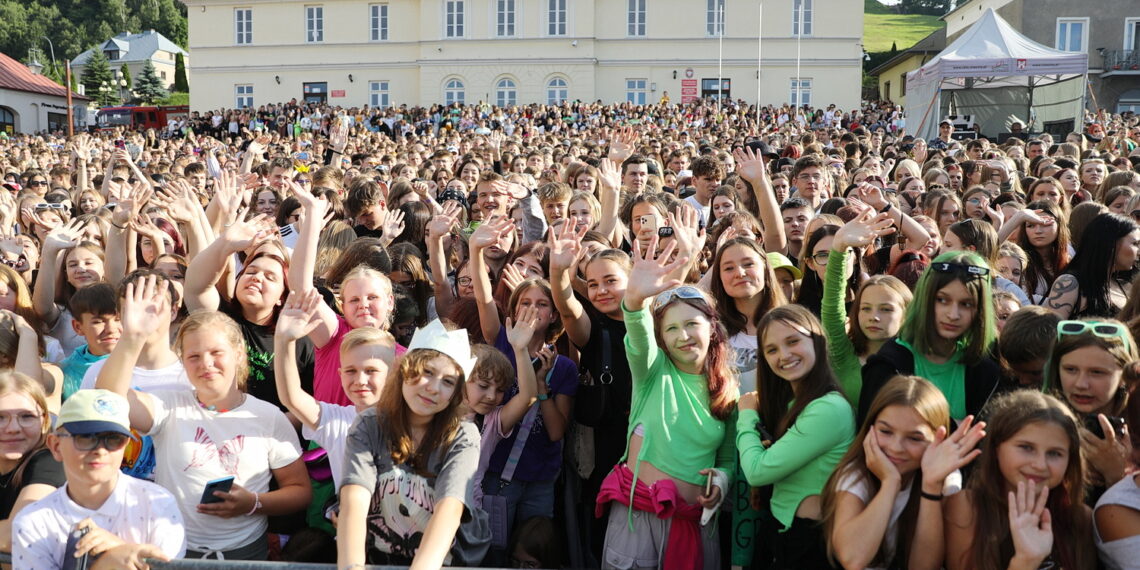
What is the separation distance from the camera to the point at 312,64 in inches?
1871

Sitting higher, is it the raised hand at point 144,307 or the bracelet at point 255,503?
the raised hand at point 144,307

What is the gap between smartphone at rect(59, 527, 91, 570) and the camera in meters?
3.15

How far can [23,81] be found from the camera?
5734 cm

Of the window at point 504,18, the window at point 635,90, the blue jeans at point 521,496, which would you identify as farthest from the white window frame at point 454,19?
the blue jeans at point 521,496

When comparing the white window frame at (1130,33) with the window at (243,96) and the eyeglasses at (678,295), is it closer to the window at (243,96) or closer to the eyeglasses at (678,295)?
the window at (243,96)

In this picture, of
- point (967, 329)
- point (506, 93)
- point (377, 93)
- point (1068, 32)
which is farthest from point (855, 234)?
point (1068, 32)

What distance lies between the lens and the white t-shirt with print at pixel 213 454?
381 cm

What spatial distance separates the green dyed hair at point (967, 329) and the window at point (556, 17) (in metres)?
42.9

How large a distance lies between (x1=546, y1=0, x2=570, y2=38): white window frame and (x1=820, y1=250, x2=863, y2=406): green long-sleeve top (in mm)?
42250

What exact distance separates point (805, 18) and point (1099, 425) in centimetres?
4391

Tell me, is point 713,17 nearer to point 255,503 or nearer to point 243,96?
point 243,96

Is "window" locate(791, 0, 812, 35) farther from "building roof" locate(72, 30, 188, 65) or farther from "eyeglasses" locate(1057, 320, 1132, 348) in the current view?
"building roof" locate(72, 30, 188, 65)

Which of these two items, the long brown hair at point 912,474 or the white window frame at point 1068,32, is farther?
the white window frame at point 1068,32

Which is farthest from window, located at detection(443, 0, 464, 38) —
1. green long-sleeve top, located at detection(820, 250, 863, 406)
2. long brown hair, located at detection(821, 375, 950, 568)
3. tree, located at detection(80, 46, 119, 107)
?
long brown hair, located at detection(821, 375, 950, 568)
